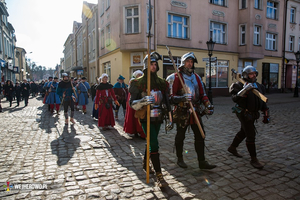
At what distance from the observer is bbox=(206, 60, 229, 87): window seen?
68.0ft

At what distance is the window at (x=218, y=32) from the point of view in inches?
800

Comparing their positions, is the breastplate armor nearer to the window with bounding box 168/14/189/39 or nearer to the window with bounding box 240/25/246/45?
the window with bounding box 168/14/189/39

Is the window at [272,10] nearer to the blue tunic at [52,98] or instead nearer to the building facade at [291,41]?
the building facade at [291,41]

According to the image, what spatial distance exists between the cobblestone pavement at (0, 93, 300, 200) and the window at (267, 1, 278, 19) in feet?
69.5

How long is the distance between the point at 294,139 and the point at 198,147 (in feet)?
11.7

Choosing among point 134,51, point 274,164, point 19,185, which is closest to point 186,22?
point 134,51

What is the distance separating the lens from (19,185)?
3320mm

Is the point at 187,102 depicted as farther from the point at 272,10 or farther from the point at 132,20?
the point at 272,10

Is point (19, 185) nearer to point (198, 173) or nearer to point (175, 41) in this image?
point (198, 173)

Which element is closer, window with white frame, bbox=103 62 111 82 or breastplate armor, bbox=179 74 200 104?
breastplate armor, bbox=179 74 200 104

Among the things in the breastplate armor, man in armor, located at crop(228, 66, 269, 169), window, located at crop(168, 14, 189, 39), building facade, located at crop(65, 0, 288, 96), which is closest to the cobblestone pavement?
man in armor, located at crop(228, 66, 269, 169)

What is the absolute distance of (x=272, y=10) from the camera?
23.6 m

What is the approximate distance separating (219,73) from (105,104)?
16.2 m

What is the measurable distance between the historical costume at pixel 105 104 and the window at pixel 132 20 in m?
10.9
